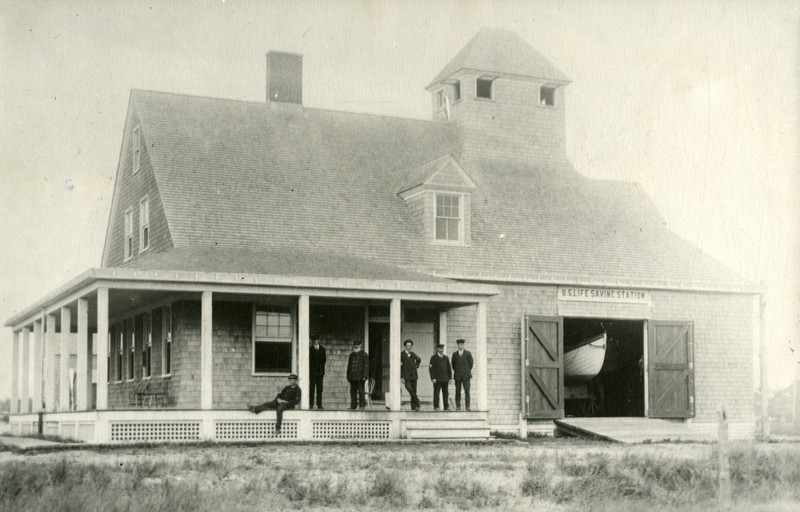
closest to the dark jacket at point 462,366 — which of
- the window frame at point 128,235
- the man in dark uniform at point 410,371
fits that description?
the man in dark uniform at point 410,371

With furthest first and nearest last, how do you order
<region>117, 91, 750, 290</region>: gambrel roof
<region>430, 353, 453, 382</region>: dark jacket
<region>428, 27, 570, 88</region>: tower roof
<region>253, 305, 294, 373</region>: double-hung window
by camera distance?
1. <region>428, 27, 570, 88</region>: tower roof
2. <region>117, 91, 750, 290</region>: gambrel roof
3. <region>253, 305, 294, 373</region>: double-hung window
4. <region>430, 353, 453, 382</region>: dark jacket

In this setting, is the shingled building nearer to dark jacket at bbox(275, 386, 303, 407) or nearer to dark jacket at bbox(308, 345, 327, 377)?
dark jacket at bbox(275, 386, 303, 407)

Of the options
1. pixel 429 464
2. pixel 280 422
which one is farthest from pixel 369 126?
pixel 429 464

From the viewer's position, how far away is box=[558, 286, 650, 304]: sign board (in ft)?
95.7

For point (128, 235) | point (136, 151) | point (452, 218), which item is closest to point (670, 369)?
point (452, 218)

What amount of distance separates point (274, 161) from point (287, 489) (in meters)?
14.8

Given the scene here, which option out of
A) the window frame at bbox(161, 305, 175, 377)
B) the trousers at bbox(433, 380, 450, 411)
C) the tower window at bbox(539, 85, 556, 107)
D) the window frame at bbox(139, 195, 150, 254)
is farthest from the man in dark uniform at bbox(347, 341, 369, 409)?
the tower window at bbox(539, 85, 556, 107)

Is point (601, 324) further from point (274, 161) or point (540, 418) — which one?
point (274, 161)

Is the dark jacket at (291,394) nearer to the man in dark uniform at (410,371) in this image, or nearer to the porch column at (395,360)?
the porch column at (395,360)

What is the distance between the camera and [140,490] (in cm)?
1467

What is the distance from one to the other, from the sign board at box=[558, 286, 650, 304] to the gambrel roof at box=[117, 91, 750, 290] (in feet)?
0.97

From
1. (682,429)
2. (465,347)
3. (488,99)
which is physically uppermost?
(488,99)

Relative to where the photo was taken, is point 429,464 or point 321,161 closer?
point 429,464

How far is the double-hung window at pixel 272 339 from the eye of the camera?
25.8 m
